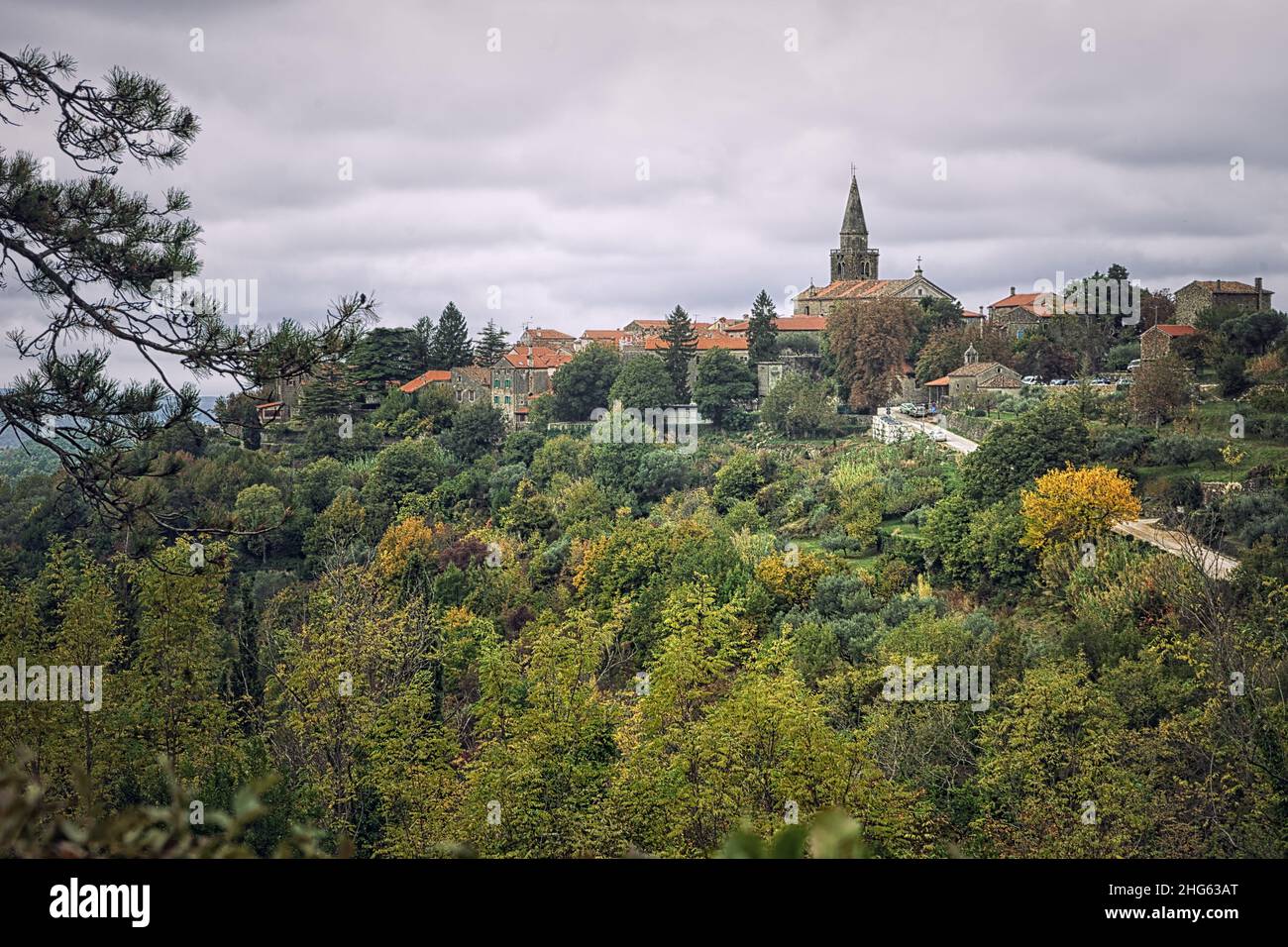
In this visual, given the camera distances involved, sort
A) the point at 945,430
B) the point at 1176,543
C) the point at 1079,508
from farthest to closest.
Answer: the point at 945,430 < the point at 1079,508 < the point at 1176,543

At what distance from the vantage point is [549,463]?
1624 inches

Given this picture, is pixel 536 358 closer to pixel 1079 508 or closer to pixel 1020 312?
pixel 1020 312

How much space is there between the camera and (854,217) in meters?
69.1

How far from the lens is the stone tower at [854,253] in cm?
6869

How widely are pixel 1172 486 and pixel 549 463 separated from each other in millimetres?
22561

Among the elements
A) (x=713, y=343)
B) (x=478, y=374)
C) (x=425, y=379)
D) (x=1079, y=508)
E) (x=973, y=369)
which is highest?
(x=713, y=343)

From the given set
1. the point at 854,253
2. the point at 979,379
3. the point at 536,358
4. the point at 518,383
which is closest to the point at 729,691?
the point at 979,379

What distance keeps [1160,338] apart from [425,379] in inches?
1228

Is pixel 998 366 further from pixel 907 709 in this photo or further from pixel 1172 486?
pixel 907 709

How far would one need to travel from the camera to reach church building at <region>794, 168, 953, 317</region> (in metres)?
58.4

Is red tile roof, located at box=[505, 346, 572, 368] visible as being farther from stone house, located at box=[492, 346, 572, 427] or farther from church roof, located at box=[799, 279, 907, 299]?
church roof, located at box=[799, 279, 907, 299]

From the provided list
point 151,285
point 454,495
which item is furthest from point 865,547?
point 151,285

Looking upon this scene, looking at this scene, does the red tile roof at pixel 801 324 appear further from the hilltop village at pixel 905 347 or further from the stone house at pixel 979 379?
the stone house at pixel 979 379
